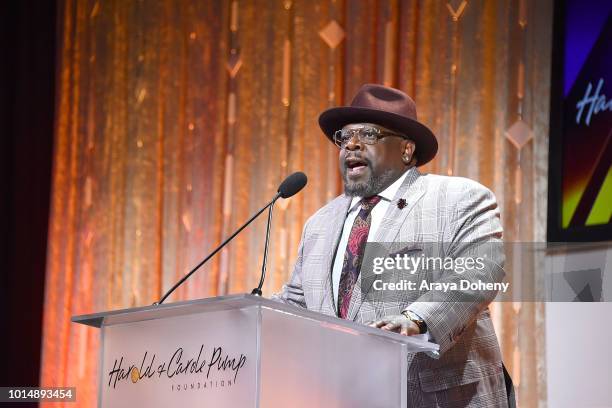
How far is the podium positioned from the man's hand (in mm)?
164

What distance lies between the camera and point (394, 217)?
2742 mm

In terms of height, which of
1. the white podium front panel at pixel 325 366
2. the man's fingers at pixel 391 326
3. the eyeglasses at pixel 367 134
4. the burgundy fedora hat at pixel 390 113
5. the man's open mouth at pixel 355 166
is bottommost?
the white podium front panel at pixel 325 366

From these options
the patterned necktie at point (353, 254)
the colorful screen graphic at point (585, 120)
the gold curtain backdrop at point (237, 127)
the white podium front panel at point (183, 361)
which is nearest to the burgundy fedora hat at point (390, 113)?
the patterned necktie at point (353, 254)

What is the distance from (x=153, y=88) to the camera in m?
4.71

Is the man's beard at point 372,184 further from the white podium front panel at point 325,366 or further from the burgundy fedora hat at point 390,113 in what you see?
the white podium front panel at point 325,366

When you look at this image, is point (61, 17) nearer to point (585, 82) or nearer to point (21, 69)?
point (21, 69)

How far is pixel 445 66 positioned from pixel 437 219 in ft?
5.18

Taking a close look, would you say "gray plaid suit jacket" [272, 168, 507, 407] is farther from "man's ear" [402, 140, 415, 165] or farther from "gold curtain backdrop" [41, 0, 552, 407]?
"gold curtain backdrop" [41, 0, 552, 407]

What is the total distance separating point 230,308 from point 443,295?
0.71 meters

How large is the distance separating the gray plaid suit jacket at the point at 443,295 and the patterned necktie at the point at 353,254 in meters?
0.04

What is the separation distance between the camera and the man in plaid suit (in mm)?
2424

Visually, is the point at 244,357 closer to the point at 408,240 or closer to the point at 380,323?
the point at 380,323

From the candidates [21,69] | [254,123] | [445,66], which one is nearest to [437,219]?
[445,66]

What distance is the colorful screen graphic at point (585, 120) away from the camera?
3.46 metres
